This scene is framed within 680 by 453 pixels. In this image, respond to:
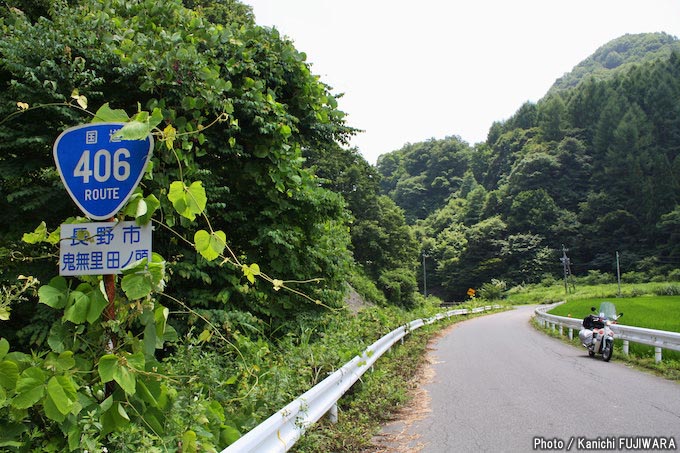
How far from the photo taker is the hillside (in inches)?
6284

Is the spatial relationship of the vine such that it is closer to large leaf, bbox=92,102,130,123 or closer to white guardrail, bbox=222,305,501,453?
large leaf, bbox=92,102,130,123

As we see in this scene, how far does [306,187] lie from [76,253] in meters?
5.44

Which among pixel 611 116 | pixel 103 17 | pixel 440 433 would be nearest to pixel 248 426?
pixel 440 433

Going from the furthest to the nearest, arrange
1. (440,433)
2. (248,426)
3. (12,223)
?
(12,223) → (440,433) → (248,426)

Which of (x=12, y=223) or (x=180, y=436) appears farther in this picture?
(x=12, y=223)

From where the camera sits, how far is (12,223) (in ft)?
20.1

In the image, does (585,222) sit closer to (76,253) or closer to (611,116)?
(611,116)

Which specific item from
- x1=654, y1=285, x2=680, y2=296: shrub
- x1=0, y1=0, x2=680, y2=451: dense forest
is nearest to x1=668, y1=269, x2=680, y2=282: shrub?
x1=654, y1=285, x2=680, y2=296: shrub

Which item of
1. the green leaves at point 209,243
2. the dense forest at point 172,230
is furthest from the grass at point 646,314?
the green leaves at point 209,243

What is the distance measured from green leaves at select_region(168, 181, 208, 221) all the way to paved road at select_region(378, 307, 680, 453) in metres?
3.76

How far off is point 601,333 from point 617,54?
650 feet

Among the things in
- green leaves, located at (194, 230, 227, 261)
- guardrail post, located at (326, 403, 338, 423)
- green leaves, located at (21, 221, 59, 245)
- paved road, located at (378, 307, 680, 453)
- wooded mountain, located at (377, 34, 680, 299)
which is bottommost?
paved road, located at (378, 307, 680, 453)

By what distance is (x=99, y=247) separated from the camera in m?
2.72

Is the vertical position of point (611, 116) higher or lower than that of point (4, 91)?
higher
